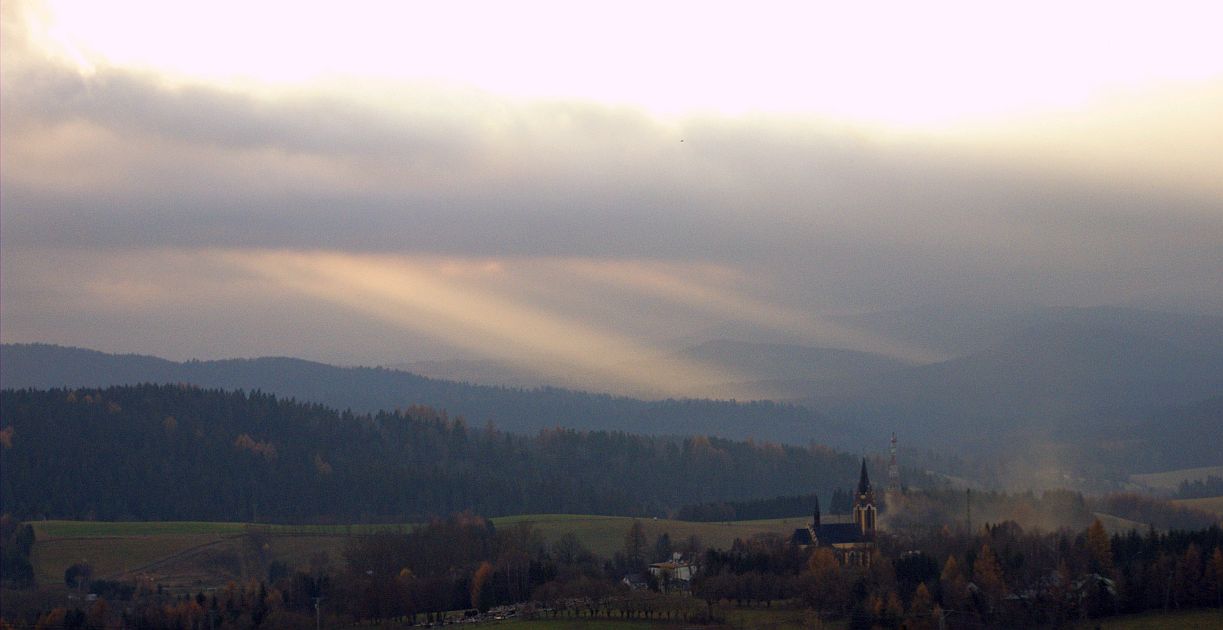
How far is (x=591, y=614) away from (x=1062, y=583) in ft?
110

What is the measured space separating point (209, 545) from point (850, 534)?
74.9 m

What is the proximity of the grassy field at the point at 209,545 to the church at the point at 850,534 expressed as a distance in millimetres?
20477

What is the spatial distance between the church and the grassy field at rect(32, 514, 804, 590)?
20.5 metres

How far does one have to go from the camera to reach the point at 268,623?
393 ft

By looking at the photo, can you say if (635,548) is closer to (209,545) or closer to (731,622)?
(209,545)

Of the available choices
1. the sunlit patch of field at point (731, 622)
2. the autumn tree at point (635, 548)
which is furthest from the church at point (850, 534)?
the sunlit patch of field at point (731, 622)

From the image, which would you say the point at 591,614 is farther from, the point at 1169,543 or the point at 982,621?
the point at 1169,543

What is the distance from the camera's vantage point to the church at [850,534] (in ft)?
480

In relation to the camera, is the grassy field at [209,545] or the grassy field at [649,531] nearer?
the grassy field at [209,545]

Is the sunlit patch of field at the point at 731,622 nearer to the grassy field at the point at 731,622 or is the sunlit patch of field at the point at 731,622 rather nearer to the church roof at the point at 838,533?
the grassy field at the point at 731,622

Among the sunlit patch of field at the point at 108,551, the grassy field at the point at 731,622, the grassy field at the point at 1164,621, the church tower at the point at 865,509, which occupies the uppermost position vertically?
the church tower at the point at 865,509

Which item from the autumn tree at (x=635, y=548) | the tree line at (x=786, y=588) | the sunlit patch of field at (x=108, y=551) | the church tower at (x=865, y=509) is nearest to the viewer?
the tree line at (x=786, y=588)

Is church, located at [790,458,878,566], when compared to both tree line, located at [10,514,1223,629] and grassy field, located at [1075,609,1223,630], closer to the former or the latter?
tree line, located at [10,514,1223,629]

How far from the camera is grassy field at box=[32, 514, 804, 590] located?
6565 inches
